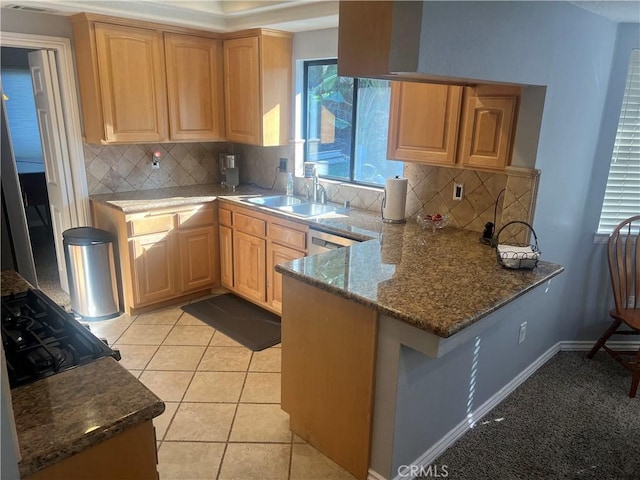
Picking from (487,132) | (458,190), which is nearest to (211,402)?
(458,190)

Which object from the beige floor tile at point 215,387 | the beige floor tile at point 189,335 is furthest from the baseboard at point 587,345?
the beige floor tile at point 189,335

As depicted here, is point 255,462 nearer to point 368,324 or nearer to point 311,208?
point 368,324

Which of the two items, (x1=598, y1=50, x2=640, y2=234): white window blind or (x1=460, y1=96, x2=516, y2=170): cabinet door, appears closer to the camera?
(x1=460, y1=96, x2=516, y2=170): cabinet door

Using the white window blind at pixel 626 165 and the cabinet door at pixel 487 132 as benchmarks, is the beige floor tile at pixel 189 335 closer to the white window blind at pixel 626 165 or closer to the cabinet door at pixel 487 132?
the cabinet door at pixel 487 132

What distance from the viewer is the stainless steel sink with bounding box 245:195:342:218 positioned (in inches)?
141

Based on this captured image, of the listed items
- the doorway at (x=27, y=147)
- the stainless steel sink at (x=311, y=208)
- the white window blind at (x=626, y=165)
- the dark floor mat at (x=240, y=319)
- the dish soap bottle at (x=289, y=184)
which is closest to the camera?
the white window blind at (x=626, y=165)

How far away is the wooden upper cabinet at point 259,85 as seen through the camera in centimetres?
372

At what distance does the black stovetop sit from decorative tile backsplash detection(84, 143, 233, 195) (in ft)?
8.11

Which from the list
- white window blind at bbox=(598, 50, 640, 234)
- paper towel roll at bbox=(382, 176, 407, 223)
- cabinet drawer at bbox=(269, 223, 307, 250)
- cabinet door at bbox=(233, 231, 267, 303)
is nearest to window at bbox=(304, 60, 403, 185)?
paper towel roll at bbox=(382, 176, 407, 223)

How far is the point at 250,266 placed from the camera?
377 cm

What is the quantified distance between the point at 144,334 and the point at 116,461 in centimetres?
251

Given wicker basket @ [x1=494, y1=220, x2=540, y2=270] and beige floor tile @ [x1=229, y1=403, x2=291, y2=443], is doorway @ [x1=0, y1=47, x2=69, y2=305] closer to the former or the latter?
beige floor tile @ [x1=229, y1=403, x2=291, y2=443]

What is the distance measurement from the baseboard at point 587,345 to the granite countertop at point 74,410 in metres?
3.08

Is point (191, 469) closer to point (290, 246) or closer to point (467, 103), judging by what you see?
point (290, 246)
